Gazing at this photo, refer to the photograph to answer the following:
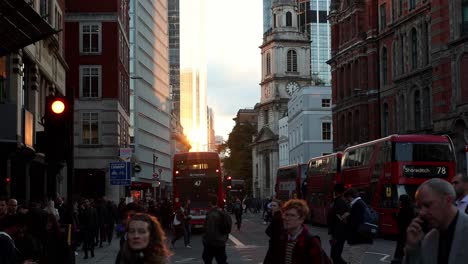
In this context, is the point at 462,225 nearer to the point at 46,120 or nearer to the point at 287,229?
the point at 287,229

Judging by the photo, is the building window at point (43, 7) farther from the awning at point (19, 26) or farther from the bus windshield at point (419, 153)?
the bus windshield at point (419, 153)

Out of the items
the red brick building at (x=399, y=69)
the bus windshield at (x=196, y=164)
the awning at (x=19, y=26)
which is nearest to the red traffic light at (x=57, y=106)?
the awning at (x=19, y=26)

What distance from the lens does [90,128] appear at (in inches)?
2160

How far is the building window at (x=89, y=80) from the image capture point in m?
54.5

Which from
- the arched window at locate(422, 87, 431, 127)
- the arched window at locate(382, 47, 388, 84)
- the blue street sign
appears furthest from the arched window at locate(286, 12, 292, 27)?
the blue street sign

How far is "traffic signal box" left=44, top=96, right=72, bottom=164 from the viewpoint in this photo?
10.8 meters

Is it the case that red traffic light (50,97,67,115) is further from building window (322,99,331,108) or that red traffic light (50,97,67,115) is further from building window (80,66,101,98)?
building window (322,99,331,108)

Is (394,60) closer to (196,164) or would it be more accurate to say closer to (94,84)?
(94,84)

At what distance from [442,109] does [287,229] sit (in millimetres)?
46914

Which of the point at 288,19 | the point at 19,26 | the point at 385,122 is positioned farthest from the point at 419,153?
the point at 288,19

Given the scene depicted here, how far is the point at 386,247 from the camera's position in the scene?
30.1 metres

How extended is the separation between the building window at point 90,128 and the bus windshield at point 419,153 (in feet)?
83.5

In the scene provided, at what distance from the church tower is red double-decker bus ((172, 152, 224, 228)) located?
98674mm

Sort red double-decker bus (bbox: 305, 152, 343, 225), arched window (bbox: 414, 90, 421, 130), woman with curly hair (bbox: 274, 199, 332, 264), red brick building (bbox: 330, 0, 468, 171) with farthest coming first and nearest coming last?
1. arched window (bbox: 414, 90, 421, 130)
2. red brick building (bbox: 330, 0, 468, 171)
3. red double-decker bus (bbox: 305, 152, 343, 225)
4. woman with curly hair (bbox: 274, 199, 332, 264)
